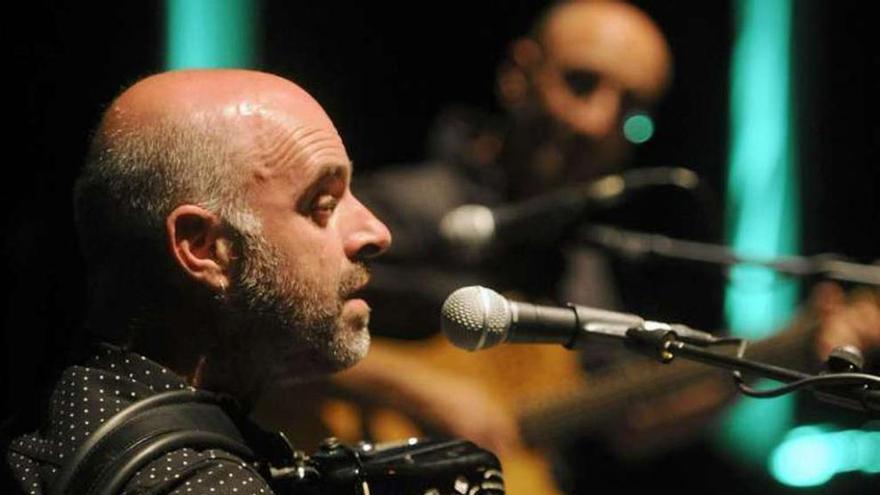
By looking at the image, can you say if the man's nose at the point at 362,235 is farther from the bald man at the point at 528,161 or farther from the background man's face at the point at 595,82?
the background man's face at the point at 595,82

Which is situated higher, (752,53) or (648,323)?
(752,53)

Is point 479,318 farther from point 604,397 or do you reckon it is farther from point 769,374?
point 604,397

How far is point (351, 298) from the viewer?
1.95 meters

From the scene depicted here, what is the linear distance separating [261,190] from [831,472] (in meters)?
2.98

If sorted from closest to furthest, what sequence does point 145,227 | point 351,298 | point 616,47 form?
1. point 145,227
2. point 351,298
3. point 616,47

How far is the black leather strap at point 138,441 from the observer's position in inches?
62.5

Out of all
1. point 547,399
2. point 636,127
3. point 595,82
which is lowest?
point 547,399

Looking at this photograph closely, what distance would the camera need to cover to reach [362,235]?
193 cm

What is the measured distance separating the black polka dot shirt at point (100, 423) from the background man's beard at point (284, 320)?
12cm

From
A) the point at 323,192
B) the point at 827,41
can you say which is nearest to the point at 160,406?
the point at 323,192

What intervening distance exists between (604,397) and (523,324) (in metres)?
1.73

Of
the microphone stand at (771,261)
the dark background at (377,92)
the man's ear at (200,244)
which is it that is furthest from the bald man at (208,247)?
the microphone stand at (771,261)

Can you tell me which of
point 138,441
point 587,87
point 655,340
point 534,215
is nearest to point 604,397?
point 534,215

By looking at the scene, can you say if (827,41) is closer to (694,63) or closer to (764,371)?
(694,63)
